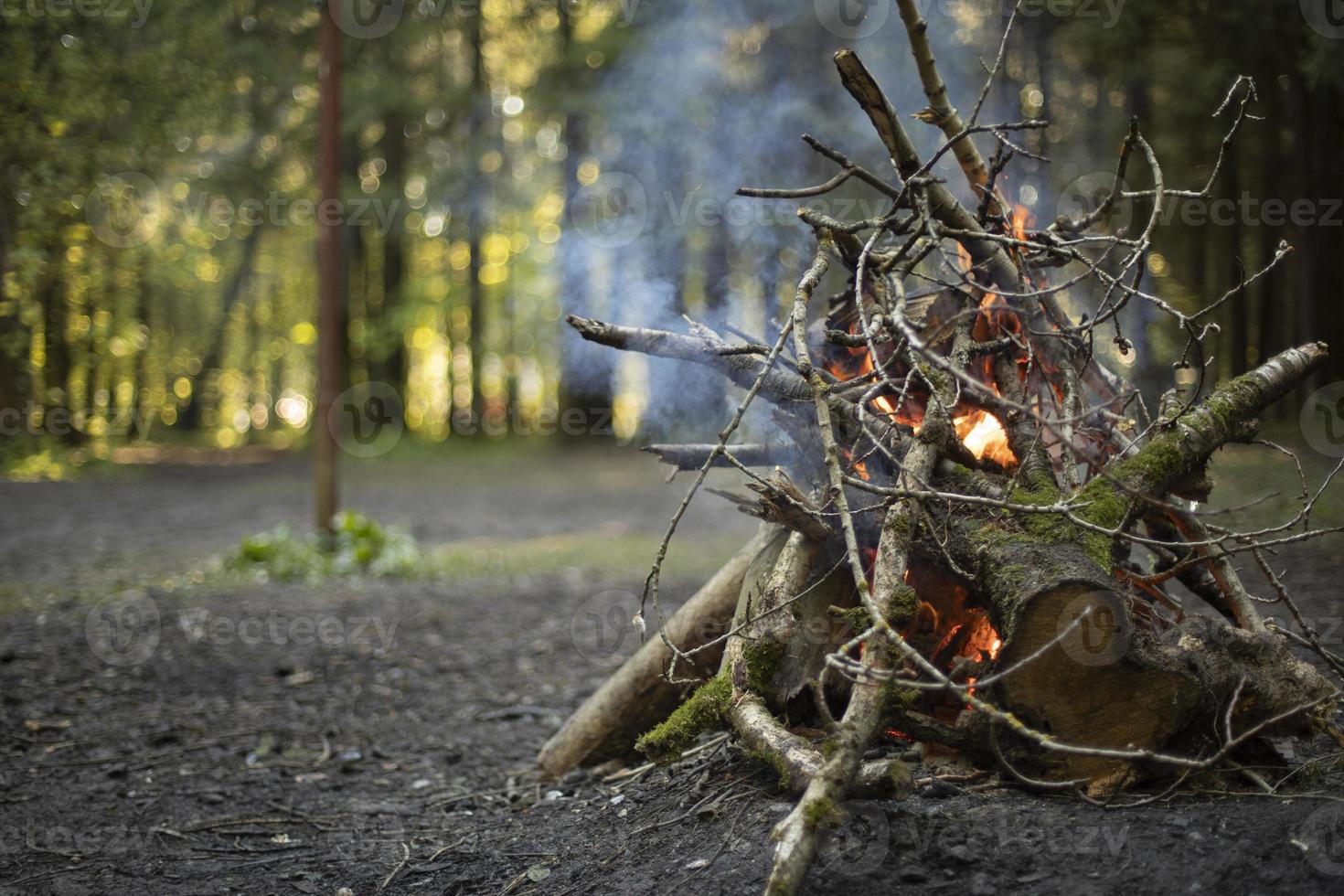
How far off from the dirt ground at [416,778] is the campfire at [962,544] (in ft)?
0.62

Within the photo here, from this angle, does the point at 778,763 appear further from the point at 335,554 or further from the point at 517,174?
the point at 517,174

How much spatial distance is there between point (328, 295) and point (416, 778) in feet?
17.0

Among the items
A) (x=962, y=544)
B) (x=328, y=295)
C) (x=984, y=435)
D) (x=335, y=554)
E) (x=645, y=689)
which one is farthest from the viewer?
(x=328, y=295)

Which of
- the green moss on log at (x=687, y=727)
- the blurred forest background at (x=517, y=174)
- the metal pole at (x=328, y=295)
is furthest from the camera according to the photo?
Result: the metal pole at (x=328, y=295)

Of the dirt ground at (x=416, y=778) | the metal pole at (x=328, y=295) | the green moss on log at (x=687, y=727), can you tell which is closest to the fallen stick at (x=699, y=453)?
the green moss on log at (x=687, y=727)

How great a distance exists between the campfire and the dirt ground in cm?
19

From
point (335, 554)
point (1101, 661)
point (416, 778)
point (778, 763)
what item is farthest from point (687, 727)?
point (335, 554)

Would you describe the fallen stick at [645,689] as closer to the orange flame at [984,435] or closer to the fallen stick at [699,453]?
the fallen stick at [699,453]

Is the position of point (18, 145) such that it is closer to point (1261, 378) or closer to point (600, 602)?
point (600, 602)

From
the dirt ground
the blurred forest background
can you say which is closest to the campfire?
the dirt ground

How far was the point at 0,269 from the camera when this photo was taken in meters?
5.43

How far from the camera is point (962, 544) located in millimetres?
2480

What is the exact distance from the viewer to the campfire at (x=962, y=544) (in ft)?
7.07

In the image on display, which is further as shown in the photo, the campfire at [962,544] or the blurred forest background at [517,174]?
the blurred forest background at [517,174]
